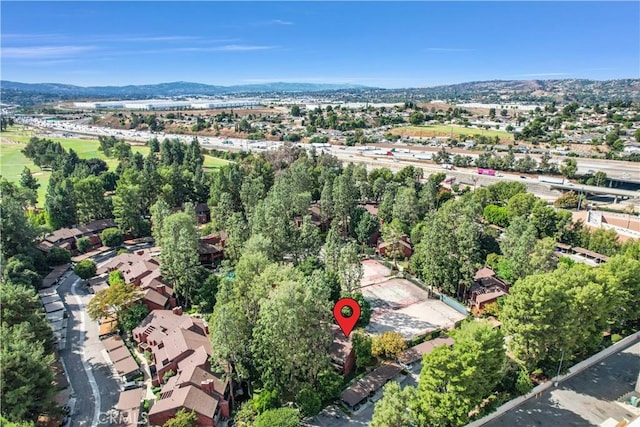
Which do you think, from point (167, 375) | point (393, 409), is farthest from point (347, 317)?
point (167, 375)

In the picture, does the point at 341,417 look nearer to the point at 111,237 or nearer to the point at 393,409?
the point at 393,409

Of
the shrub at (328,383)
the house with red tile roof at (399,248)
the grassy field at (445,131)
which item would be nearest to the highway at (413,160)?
the grassy field at (445,131)

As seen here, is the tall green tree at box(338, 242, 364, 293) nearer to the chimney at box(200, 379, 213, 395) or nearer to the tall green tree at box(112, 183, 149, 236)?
the chimney at box(200, 379, 213, 395)

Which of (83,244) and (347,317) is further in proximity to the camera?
(83,244)

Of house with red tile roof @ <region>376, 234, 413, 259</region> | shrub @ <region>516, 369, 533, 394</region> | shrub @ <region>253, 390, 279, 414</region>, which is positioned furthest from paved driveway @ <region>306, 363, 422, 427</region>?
house with red tile roof @ <region>376, 234, 413, 259</region>

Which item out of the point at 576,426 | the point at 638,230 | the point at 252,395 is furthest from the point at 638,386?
the point at 638,230
